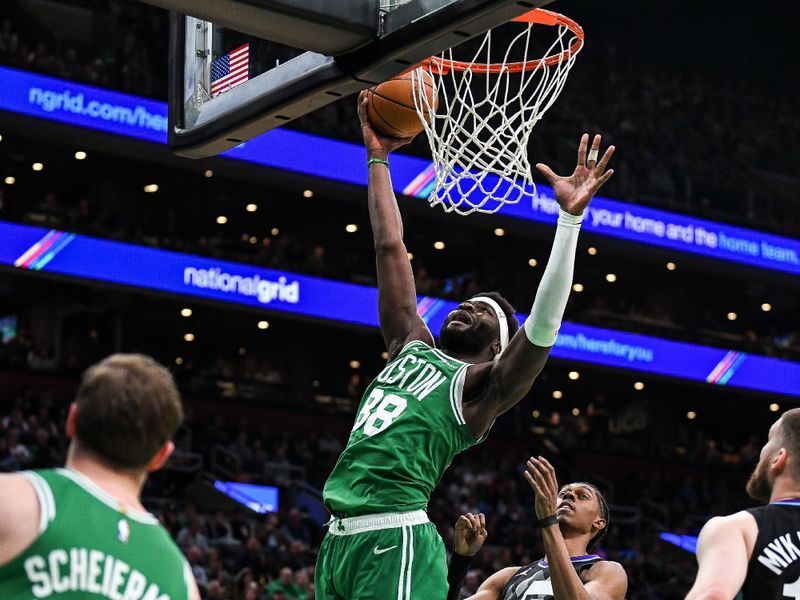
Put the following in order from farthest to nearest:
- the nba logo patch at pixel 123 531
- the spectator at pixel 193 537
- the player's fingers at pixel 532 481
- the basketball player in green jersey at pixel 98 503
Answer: the spectator at pixel 193 537 < the player's fingers at pixel 532 481 < the nba logo patch at pixel 123 531 < the basketball player in green jersey at pixel 98 503

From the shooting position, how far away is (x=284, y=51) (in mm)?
5461

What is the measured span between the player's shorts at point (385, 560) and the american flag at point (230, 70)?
6.12 feet

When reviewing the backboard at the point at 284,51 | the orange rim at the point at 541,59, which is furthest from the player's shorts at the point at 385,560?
the orange rim at the point at 541,59

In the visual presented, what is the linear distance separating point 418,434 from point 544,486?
0.68m

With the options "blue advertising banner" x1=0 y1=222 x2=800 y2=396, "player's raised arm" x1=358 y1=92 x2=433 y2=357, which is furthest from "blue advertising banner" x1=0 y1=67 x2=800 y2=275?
"player's raised arm" x1=358 y1=92 x2=433 y2=357

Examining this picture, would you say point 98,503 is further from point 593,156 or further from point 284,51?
point 284,51

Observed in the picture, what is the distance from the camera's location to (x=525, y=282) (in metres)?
28.7

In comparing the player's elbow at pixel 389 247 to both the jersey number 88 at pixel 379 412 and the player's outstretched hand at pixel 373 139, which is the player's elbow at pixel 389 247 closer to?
the player's outstretched hand at pixel 373 139

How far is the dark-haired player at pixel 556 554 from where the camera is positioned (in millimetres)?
5453

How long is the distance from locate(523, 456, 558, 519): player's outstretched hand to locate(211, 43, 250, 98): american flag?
196 centimetres

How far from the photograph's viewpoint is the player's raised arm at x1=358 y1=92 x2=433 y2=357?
18.3ft

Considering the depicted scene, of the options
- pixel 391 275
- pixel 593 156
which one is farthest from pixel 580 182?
pixel 391 275

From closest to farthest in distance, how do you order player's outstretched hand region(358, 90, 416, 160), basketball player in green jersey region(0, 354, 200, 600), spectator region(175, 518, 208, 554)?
basketball player in green jersey region(0, 354, 200, 600) → player's outstretched hand region(358, 90, 416, 160) → spectator region(175, 518, 208, 554)

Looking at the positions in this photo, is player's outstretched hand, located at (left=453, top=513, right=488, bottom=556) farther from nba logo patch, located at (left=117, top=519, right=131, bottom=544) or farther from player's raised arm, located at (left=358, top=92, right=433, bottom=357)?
nba logo patch, located at (left=117, top=519, right=131, bottom=544)
